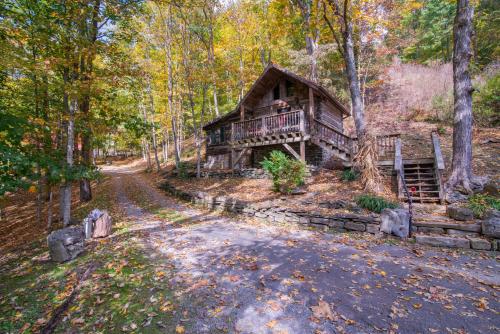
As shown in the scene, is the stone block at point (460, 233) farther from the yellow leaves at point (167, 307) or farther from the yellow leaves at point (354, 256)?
the yellow leaves at point (167, 307)

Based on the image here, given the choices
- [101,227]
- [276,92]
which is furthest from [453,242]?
[276,92]

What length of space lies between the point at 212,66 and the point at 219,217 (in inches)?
454

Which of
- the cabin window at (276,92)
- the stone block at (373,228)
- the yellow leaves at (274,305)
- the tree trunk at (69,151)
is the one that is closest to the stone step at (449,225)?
the stone block at (373,228)

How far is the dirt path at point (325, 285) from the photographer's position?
2.83 metres

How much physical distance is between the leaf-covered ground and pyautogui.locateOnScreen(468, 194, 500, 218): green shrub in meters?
1.42

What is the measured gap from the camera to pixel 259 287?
3.65 m

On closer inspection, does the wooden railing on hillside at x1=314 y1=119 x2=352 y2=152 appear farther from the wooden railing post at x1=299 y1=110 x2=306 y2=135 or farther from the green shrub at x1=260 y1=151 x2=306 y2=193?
the green shrub at x1=260 y1=151 x2=306 y2=193

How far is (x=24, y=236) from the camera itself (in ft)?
27.5

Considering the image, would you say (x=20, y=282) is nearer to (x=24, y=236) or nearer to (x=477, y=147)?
(x=24, y=236)

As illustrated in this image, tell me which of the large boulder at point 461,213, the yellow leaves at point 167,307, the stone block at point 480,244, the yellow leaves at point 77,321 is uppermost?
the large boulder at point 461,213

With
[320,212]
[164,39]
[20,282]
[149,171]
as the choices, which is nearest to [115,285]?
[20,282]

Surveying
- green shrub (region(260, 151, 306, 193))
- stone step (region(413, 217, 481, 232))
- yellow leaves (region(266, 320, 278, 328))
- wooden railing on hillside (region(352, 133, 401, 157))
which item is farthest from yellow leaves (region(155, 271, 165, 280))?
wooden railing on hillside (region(352, 133, 401, 157))

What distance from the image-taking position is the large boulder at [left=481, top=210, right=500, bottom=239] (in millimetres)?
4789

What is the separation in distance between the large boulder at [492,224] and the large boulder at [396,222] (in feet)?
4.56
